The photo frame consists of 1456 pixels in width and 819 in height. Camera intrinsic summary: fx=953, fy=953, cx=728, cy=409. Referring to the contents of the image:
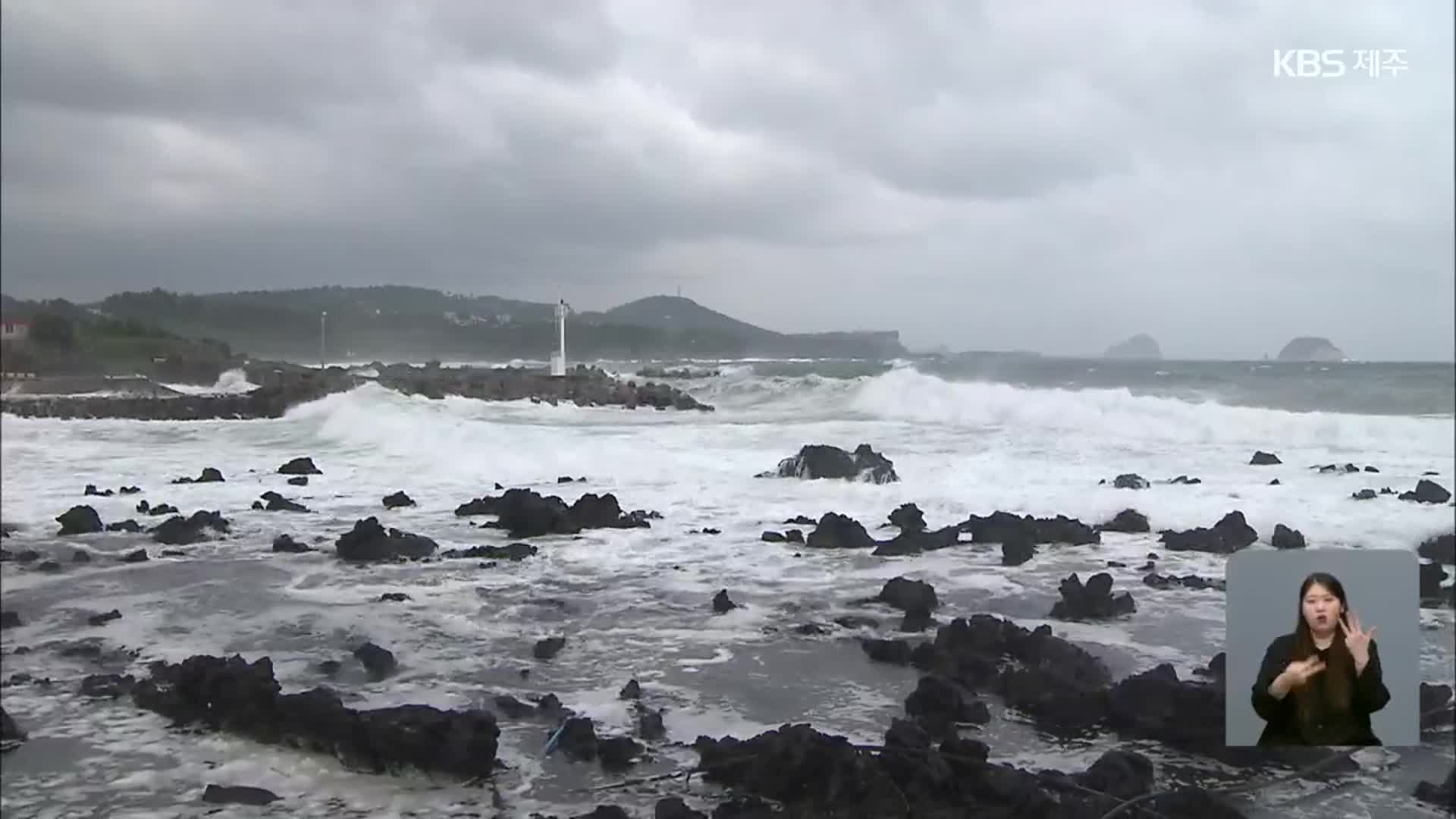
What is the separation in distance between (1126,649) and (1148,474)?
Answer: 37.3 inches

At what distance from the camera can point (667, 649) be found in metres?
2.55

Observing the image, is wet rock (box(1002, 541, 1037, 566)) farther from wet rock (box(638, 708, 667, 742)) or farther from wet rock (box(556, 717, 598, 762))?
wet rock (box(556, 717, 598, 762))

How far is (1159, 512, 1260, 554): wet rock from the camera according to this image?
2.56 meters

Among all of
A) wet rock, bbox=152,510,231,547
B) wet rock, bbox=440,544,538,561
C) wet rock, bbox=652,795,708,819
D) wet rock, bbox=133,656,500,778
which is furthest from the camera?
wet rock, bbox=152,510,231,547

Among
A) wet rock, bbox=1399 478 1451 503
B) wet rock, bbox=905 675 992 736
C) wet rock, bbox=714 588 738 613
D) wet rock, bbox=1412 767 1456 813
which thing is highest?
wet rock, bbox=1399 478 1451 503

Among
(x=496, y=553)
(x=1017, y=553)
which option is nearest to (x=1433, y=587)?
(x=1017, y=553)

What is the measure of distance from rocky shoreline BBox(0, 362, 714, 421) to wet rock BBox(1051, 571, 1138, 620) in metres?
1.40

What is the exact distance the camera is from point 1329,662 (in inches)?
73.4

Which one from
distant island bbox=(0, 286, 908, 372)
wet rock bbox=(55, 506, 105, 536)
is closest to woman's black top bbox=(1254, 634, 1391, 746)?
distant island bbox=(0, 286, 908, 372)

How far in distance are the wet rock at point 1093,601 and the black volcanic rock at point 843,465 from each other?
67cm

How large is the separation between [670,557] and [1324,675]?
1725mm

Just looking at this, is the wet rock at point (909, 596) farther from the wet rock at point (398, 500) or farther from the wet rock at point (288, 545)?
the wet rock at point (288, 545)

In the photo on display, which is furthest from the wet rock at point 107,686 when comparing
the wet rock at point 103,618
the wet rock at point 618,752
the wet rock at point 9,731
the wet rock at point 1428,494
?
the wet rock at point 1428,494

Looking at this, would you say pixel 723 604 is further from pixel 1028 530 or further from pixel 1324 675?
pixel 1324 675
